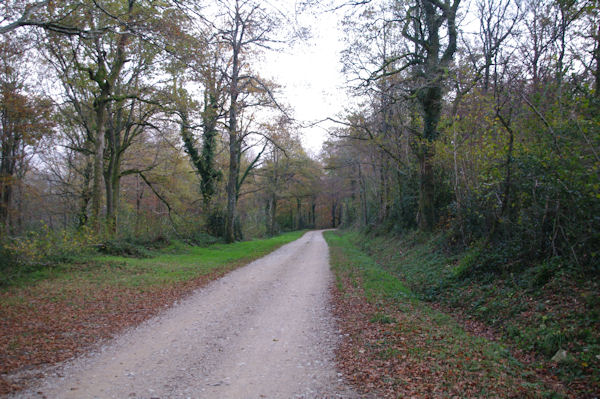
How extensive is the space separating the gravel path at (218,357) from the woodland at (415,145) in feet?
9.92

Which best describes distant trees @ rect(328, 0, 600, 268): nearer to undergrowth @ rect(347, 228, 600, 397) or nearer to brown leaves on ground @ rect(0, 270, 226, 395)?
undergrowth @ rect(347, 228, 600, 397)

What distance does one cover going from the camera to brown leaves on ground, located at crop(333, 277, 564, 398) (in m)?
3.98

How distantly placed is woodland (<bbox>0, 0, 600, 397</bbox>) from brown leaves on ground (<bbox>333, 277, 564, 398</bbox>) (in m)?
0.66

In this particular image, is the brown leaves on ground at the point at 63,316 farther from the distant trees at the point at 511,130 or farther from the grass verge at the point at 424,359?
the distant trees at the point at 511,130

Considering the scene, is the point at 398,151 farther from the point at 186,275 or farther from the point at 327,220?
the point at 327,220

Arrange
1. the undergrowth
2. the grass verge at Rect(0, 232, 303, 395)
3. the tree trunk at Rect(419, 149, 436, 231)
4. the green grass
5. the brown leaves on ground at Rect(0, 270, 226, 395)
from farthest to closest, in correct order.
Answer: the tree trunk at Rect(419, 149, 436, 231) < the green grass < the grass verge at Rect(0, 232, 303, 395) < the brown leaves on ground at Rect(0, 270, 226, 395) < the undergrowth

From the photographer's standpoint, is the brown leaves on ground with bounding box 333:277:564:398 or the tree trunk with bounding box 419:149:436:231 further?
the tree trunk with bounding box 419:149:436:231

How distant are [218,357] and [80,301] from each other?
192 inches

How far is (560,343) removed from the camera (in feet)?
15.6

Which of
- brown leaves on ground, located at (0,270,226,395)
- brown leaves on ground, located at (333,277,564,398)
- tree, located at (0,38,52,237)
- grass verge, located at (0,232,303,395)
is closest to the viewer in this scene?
brown leaves on ground, located at (333,277,564,398)

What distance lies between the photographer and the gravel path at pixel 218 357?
13.5ft

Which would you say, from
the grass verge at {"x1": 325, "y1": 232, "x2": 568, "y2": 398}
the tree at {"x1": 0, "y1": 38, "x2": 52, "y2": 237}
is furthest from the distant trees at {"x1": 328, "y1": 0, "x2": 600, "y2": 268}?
the tree at {"x1": 0, "y1": 38, "x2": 52, "y2": 237}

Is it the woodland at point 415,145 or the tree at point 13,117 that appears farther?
the tree at point 13,117

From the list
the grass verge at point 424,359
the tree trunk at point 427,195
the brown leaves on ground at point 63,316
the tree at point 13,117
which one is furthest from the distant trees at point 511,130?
the tree at point 13,117
